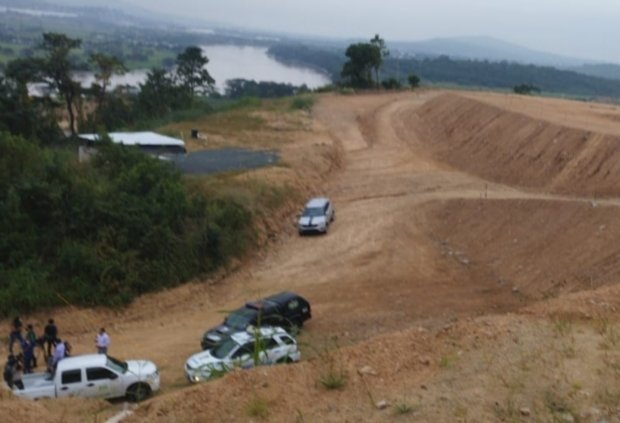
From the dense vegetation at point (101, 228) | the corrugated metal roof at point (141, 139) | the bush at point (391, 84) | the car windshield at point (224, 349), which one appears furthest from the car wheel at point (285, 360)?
the bush at point (391, 84)

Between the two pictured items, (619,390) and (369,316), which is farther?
(369,316)

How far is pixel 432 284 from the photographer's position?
937 inches

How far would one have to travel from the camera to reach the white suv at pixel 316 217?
93.9 ft

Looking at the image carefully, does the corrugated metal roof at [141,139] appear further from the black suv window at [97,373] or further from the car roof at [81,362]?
the black suv window at [97,373]

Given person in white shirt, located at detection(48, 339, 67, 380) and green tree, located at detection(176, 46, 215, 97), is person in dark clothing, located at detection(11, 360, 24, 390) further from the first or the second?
green tree, located at detection(176, 46, 215, 97)

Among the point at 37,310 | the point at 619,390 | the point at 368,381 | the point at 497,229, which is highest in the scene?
the point at 619,390

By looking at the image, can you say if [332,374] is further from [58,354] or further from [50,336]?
[50,336]

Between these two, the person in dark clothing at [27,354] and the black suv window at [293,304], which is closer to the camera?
the person in dark clothing at [27,354]

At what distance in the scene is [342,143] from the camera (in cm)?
4275

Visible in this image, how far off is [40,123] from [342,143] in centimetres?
1748

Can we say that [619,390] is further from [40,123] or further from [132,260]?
[40,123]

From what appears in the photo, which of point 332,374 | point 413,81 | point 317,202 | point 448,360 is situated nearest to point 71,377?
point 332,374

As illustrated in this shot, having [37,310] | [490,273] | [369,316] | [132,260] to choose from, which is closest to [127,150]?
[132,260]

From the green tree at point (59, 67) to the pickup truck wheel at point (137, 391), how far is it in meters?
40.2
